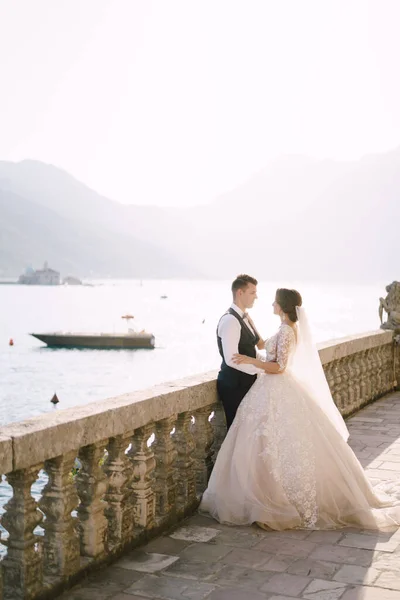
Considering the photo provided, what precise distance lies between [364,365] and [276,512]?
19.5 ft

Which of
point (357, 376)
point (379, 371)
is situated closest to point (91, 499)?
point (357, 376)

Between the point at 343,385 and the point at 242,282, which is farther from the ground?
the point at 242,282

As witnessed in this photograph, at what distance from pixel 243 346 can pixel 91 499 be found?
202 centimetres

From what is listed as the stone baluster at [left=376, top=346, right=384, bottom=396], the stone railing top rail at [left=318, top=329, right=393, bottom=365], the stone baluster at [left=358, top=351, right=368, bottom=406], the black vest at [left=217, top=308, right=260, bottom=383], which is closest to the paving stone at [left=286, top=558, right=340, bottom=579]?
the black vest at [left=217, top=308, right=260, bottom=383]

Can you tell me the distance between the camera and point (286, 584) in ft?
15.1

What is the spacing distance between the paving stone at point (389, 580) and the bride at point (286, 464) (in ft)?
3.06

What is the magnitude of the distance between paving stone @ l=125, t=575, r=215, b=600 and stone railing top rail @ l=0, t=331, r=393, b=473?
899 millimetres

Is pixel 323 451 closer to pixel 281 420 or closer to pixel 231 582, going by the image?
pixel 281 420

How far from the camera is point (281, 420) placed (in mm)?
5867

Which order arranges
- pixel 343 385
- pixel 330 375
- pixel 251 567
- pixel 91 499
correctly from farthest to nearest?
pixel 343 385 < pixel 330 375 < pixel 251 567 < pixel 91 499

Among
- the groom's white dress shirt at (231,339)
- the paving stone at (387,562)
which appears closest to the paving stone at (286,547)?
the paving stone at (387,562)

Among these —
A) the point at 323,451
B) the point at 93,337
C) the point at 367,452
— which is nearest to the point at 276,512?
the point at 323,451

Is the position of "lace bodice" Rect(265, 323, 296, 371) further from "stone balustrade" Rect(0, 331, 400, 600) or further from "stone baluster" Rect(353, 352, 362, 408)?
"stone baluster" Rect(353, 352, 362, 408)

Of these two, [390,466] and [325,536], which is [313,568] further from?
[390,466]
